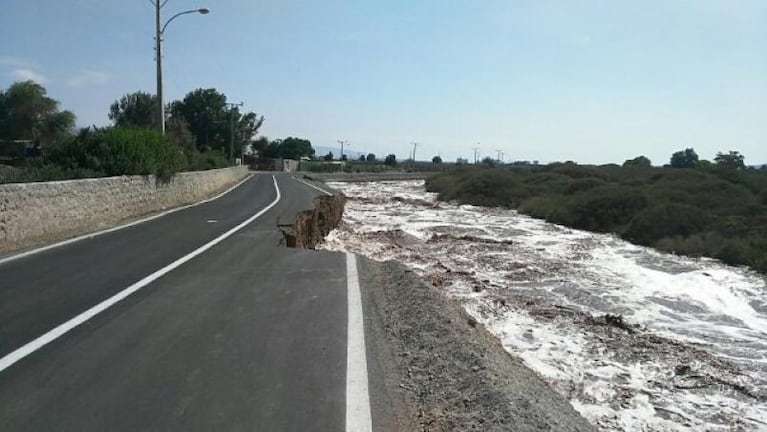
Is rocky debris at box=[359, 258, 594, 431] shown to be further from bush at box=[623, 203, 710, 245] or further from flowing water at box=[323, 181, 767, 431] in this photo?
bush at box=[623, 203, 710, 245]

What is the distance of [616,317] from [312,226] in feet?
36.0

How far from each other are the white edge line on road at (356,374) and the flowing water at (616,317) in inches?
93.6

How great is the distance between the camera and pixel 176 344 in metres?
6.42

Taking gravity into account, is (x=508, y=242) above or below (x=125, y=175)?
below

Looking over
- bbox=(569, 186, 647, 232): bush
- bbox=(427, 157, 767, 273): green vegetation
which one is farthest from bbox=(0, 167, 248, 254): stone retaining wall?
bbox=(569, 186, 647, 232): bush

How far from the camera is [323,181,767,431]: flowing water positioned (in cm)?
727

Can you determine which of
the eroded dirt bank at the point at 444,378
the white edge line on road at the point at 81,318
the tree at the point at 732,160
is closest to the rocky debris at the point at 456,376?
the eroded dirt bank at the point at 444,378

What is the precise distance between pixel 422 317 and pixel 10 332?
466 cm

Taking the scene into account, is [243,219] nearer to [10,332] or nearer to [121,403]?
[10,332]

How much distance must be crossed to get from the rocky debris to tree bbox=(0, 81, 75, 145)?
8794 centimetres

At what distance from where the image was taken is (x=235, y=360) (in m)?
5.95

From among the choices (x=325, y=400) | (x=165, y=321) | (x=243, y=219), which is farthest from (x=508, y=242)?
(x=325, y=400)

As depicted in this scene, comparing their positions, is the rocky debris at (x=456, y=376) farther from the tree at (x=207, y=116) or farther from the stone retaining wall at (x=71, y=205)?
the tree at (x=207, y=116)

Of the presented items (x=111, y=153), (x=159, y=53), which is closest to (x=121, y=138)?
(x=111, y=153)
